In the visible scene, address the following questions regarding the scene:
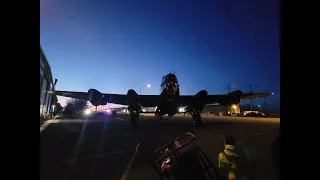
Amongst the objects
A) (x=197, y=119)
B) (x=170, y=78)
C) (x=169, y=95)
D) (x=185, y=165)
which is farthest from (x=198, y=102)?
(x=185, y=165)

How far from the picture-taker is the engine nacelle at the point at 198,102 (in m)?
21.1

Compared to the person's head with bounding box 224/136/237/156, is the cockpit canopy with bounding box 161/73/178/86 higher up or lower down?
higher up

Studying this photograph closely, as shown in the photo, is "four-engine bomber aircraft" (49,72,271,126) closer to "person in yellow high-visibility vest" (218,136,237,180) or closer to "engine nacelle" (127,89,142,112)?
"engine nacelle" (127,89,142,112)

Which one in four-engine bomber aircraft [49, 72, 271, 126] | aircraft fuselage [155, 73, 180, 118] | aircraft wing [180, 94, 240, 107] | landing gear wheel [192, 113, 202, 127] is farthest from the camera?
aircraft wing [180, 94, 240, 107]

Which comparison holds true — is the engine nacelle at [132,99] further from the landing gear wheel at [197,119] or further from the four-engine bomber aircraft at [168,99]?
the landing gear wheel at [197,119]

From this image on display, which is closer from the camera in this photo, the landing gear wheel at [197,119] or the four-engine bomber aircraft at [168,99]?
the four-engine bomber aircraft at [168,99]

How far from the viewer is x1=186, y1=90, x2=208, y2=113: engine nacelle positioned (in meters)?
21.1

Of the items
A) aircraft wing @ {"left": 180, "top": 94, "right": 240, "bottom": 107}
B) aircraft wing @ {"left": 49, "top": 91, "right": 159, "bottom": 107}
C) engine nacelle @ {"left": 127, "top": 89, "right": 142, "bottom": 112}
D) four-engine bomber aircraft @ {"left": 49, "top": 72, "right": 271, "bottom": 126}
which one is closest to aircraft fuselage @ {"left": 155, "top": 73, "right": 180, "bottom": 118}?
four-engine bomber aircraft @ {"left": 49, "top": 72, "right": 271, "bottom": 126}

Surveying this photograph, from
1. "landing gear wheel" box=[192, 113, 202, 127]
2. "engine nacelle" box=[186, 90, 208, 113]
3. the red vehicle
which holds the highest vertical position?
"engine nacelle" box=[186, 90, 208, 113]

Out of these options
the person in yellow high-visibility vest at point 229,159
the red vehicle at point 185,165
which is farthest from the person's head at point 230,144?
→ the red vehicle at point 185,165
